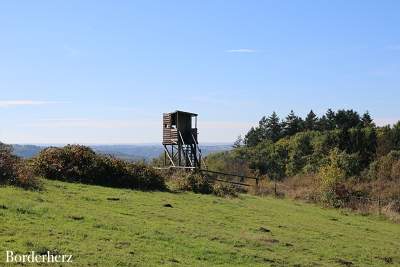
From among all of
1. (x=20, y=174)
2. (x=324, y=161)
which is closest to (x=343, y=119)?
(x=324, y=161)

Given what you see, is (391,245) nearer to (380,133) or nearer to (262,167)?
(380,133)

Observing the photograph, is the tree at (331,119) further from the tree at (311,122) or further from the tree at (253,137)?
the tree at (253,137)

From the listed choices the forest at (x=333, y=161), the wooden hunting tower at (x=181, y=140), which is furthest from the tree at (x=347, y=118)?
the wooden hunting tower at (x=181, y=140)

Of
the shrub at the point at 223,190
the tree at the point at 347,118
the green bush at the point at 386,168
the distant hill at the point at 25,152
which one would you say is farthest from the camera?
the tree at the point at 347,118

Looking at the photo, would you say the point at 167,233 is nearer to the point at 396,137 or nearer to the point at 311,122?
the point at 396,137

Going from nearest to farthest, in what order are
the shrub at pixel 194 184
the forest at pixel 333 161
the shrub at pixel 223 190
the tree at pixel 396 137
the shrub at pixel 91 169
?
the shrub at pixel 91 169 → the shrub at pixel 194 184 → the shrub at pixel 223 190 → the forest at pixel 333 161 → the tree at pixel 396 137

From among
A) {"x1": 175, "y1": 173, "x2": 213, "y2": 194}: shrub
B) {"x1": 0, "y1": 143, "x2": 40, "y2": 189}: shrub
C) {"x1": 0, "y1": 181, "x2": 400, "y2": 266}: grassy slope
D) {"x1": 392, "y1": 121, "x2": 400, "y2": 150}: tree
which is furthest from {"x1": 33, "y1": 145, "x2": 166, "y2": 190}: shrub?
{"x1": 392, "y1": 121, "x2": 400, "y2": 150}: tree

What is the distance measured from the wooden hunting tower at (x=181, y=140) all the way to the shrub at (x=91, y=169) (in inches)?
666

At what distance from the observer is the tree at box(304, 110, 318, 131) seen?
100 m

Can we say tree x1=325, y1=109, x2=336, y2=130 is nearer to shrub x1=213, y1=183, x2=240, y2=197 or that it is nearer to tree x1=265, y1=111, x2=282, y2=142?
tree x1=265, y1=111, x2=282, y2=142

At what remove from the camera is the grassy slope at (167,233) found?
11.4 meters

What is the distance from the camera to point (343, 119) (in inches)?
3639

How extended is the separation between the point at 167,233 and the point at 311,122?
90439 mm

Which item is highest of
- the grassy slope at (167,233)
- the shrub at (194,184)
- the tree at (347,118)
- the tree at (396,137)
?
the tree at (347,118)
